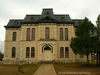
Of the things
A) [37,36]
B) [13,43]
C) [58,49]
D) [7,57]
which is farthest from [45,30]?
[7,57]

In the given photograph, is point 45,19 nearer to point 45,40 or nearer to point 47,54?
point 45,40

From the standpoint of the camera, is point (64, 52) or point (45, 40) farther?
point (64, 52)

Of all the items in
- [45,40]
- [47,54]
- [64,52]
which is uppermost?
[45,40]

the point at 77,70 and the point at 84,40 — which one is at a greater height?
the point at 84,40

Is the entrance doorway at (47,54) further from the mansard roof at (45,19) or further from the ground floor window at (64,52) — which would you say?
the mansard roof at (45,19)

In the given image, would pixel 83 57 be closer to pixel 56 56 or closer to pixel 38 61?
pixel 56 56

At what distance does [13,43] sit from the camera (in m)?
36.3

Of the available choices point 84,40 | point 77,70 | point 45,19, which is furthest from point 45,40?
point 77,70

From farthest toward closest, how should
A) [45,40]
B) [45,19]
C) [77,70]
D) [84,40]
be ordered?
[45,19] < [45,40] < [84,40] < [77,70]

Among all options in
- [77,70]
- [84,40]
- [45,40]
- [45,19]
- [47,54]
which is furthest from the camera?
[45,19]

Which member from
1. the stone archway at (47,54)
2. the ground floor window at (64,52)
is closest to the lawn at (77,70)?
the stone archway at (47,54)

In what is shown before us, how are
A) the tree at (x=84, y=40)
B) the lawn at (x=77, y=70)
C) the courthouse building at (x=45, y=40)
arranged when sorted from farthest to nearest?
the courthouse building at (x=45, y=40), the tree at (x=84, y=40), the lawn at (x=77, y=70)

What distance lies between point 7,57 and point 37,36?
1059cm

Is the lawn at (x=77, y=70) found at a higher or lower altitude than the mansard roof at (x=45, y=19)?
lower
